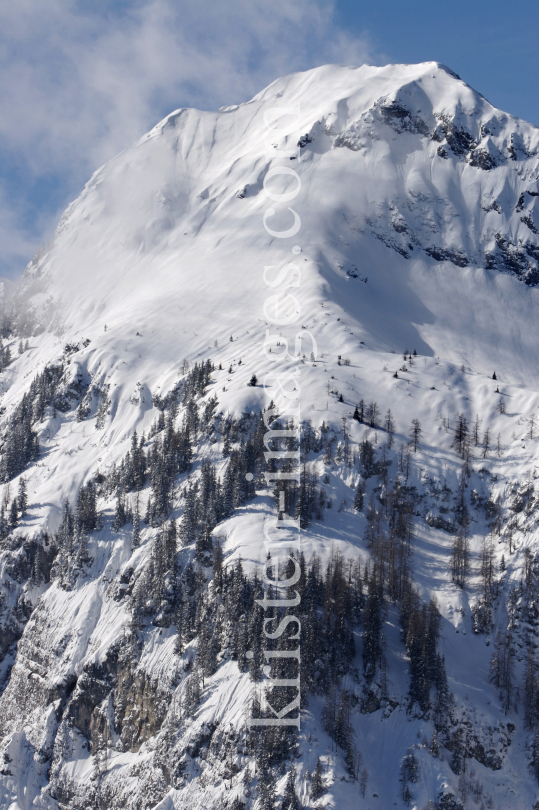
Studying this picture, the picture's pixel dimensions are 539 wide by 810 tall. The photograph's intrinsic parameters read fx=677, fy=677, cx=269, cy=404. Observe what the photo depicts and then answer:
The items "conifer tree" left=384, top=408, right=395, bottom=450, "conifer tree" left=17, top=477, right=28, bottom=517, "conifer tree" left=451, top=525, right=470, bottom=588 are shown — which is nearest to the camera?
"conifer tree" left=451, top=525, right=470, bottom=588

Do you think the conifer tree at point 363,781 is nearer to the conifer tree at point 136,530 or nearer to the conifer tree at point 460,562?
the conifer tree at point 460,562

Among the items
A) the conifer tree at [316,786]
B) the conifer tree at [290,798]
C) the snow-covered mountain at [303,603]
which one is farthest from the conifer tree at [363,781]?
the conifer tree at [290,798]

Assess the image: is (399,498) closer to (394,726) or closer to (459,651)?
(459,651)

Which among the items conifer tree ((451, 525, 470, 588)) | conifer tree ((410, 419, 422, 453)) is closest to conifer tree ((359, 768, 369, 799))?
conifer tree ((451, 525, 470, 588))

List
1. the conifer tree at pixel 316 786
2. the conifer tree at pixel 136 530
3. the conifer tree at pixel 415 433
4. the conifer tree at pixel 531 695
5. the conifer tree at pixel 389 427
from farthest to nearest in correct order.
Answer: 1. the conifer tree at pixel 415 433
2. the conifer tree at pixel 389 427
3. the conifer tree at pixel 136 530
4. the conifer tree at pixel 531 695
5. the conifer tree at pixel 316 786

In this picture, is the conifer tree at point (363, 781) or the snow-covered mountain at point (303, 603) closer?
the conifer tree at point (363, 781)

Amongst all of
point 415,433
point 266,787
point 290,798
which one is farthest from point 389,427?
point 290,798

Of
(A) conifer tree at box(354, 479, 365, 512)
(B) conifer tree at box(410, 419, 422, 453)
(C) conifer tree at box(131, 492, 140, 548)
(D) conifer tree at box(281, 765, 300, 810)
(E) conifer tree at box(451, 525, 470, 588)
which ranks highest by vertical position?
(B) conifer tree at box(410, 419, 422, 453)

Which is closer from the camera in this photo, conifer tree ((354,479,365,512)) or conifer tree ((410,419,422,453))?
conifer tree ((354,479,365,512))

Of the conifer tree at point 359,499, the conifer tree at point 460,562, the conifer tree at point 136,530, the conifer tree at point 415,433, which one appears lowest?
the conifer tree at point 460,562

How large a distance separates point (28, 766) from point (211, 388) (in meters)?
100

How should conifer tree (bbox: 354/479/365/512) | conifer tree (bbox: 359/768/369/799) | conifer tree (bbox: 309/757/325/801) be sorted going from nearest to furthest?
conifer tree (bbox: 309/757/325/801), conifer tree (bbox: 359/768/369/799), conifer tree (bbox: 354/479/365/512)

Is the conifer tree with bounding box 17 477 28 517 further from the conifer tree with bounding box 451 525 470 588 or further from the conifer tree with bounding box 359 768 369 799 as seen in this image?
the conifer tree with bounding box 359 768 369 799

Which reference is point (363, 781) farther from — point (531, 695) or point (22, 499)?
point (22, 499)
